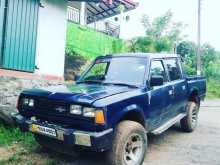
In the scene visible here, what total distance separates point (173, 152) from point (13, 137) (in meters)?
3.14

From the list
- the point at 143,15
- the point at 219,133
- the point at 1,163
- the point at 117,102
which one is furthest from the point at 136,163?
the point at 143,15

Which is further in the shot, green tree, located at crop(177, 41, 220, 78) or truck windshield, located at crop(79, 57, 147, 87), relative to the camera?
green tree, located at crop(177, 41, 220, 78)

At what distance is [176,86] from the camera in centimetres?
695

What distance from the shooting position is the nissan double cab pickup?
4.57 m

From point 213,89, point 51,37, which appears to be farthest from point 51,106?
point 213,89

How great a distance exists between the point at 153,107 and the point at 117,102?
3.97 feet

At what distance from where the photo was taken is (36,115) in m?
5.22

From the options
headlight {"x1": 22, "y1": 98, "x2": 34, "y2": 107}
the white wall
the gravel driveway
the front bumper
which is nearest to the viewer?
the front bumper

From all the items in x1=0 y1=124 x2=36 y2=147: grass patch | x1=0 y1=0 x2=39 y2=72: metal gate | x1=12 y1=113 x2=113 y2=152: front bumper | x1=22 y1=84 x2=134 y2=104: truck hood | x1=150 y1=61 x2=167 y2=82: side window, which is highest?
x1=0 y1=0 x2=39 y2=72: metal gate

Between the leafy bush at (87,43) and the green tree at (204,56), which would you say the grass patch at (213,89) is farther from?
the leafy bush at (87,43)

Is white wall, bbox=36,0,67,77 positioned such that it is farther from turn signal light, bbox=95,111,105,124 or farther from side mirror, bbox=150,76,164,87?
turn signal light, bbox=95,111,105,124

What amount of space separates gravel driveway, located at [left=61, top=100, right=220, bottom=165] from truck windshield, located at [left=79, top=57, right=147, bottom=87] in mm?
1406

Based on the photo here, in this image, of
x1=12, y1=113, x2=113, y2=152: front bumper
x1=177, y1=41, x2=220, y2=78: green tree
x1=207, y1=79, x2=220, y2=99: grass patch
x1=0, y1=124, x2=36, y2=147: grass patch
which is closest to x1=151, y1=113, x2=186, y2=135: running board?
x1=12, y1=113, x2=113, y2=152: front bumper

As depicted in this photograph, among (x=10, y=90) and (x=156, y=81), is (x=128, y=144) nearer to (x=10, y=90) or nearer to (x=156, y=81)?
(x=156, y=81)
